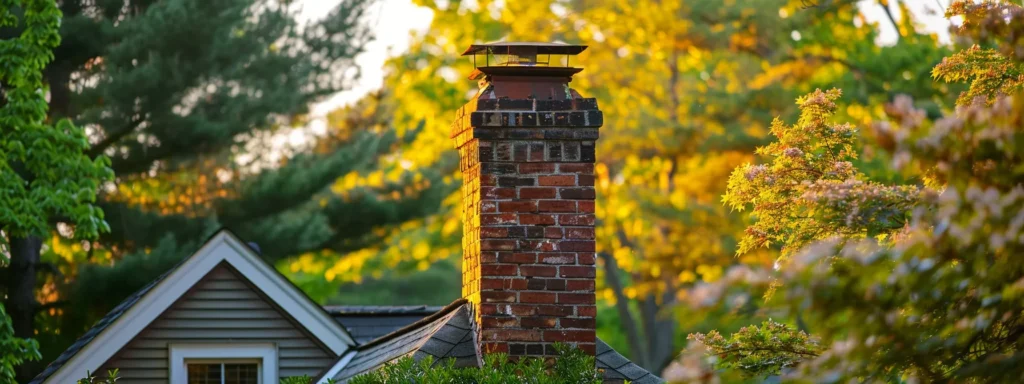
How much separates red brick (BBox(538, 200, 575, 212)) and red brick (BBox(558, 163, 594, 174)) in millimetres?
157

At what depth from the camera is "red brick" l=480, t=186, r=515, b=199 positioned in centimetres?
652

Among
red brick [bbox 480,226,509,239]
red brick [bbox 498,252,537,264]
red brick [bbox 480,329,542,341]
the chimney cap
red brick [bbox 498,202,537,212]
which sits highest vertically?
the chimney cap

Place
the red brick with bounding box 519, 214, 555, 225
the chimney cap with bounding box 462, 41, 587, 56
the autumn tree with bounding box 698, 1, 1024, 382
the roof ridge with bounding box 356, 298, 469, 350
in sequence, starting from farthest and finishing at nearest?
the roof ridge with bounding box 356, 298, 469, 350, the chimney cap with bounding box 462, 41, 587, 56, the red brick with bounding box 519, 214, 555, 225, the autumn tree with bounding box 698, 1, 1024, 382

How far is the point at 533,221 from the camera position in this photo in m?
6.52

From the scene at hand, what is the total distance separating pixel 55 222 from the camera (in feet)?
59.9

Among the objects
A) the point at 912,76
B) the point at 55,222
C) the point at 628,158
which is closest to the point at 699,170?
the point at 628,158

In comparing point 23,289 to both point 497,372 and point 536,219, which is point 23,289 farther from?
point 497,372

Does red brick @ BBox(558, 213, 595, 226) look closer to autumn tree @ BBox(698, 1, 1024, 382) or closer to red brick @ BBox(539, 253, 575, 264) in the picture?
red brick @ BBox(539, 253, 575, 264)

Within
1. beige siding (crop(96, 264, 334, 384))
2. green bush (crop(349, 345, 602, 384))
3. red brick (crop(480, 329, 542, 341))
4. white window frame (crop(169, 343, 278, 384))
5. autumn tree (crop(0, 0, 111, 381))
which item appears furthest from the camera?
autumn tree (crop(0, 0, 111, 381))

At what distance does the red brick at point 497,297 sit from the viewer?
6.45m

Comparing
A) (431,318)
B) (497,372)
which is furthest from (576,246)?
(431,318)

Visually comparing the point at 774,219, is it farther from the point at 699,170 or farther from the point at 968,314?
the point at 699,170

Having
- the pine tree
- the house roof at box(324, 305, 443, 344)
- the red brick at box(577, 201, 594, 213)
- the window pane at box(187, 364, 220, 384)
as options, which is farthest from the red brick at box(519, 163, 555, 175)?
the pine tree

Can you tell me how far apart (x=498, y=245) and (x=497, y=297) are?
0.84 ft
